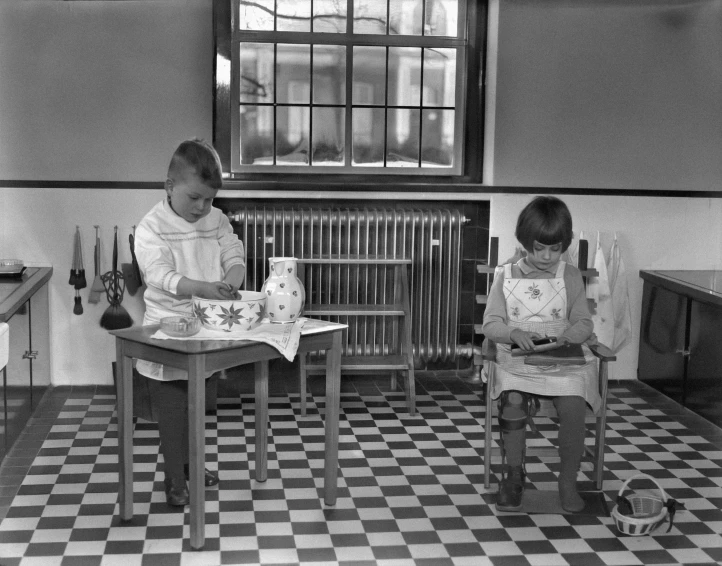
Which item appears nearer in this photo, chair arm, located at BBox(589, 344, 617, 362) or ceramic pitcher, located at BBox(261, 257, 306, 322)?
ceramic pitcher, located at BBox(261, 257, 306, 322)

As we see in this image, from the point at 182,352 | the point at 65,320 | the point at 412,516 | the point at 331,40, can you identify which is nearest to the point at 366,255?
the point at 331,40

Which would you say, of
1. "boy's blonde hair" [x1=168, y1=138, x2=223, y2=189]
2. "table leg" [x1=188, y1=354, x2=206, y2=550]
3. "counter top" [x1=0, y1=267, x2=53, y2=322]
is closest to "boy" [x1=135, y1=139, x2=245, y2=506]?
"boy's blonde hair" [x1=168, y1=138, x2=223, y2=189]

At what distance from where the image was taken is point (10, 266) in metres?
4.87

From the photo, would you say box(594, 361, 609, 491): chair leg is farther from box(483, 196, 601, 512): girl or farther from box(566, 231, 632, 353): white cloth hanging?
box(566, 231, 632, 353): white cloth hanging

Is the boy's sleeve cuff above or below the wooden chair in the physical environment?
above

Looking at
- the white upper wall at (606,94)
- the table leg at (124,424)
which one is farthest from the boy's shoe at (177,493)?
the white upper wall at (606,94)

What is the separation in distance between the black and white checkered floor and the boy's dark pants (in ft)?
0.72

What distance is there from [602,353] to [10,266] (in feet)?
9.70

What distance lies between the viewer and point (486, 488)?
3.90m

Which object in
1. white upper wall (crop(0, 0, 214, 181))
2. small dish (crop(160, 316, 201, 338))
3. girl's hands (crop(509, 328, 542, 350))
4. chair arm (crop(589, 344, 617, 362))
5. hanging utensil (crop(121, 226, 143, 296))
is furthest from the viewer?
hanging utensil (crop(121, 226, 143, 296))

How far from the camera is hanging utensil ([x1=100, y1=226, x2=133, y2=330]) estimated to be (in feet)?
17.4

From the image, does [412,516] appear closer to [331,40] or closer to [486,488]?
[486,488]

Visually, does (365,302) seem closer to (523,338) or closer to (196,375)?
(523,338)

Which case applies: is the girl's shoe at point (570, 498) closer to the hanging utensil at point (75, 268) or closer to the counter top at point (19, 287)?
the counter top at point (19, 287)
